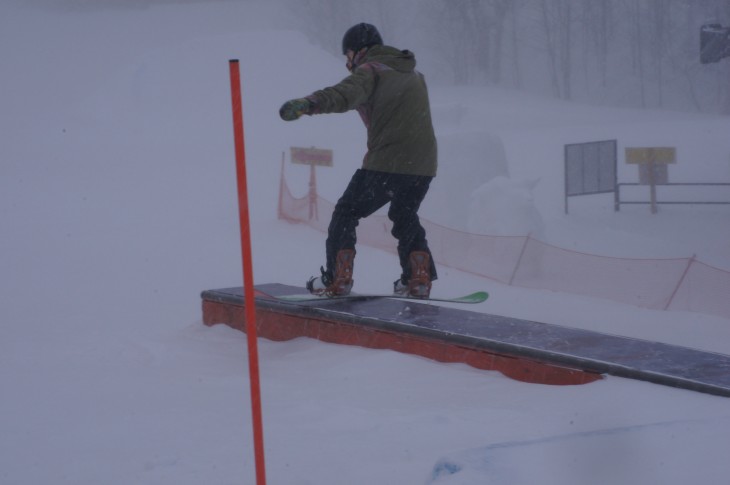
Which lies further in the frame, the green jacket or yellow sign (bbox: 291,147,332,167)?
yellow sign (bbox: 291,147,332,167)

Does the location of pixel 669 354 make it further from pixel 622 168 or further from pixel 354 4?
pixel 354 4

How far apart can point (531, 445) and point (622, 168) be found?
28807 millimetres

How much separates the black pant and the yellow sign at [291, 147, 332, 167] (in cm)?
808

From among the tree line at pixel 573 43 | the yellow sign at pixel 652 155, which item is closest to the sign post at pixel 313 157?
the yellow sign at pixel 652 155

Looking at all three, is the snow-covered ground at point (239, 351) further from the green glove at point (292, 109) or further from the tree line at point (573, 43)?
the tree line at point (573, 43)

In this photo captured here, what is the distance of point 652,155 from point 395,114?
1463cm

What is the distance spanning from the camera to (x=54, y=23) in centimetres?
4050

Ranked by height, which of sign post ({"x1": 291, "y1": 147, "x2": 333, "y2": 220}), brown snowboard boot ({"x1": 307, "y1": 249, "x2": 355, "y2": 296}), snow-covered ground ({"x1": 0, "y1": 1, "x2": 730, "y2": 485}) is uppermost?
sign post ({"x1": 291, "y1": 147, "x2": 333, "y2": 220})

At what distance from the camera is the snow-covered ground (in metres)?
2.50

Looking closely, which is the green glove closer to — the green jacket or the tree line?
the green jacket

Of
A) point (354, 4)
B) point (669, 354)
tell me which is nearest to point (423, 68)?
point (354, 4)

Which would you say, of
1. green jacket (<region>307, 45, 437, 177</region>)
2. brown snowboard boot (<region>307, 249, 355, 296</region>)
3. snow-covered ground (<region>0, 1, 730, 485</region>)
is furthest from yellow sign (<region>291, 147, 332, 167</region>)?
green jacket (<region>307, 45, 437, 177</region>)

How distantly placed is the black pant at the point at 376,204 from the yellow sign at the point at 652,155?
14.0 meters

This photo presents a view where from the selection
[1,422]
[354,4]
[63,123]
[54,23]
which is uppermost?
[354,4]
